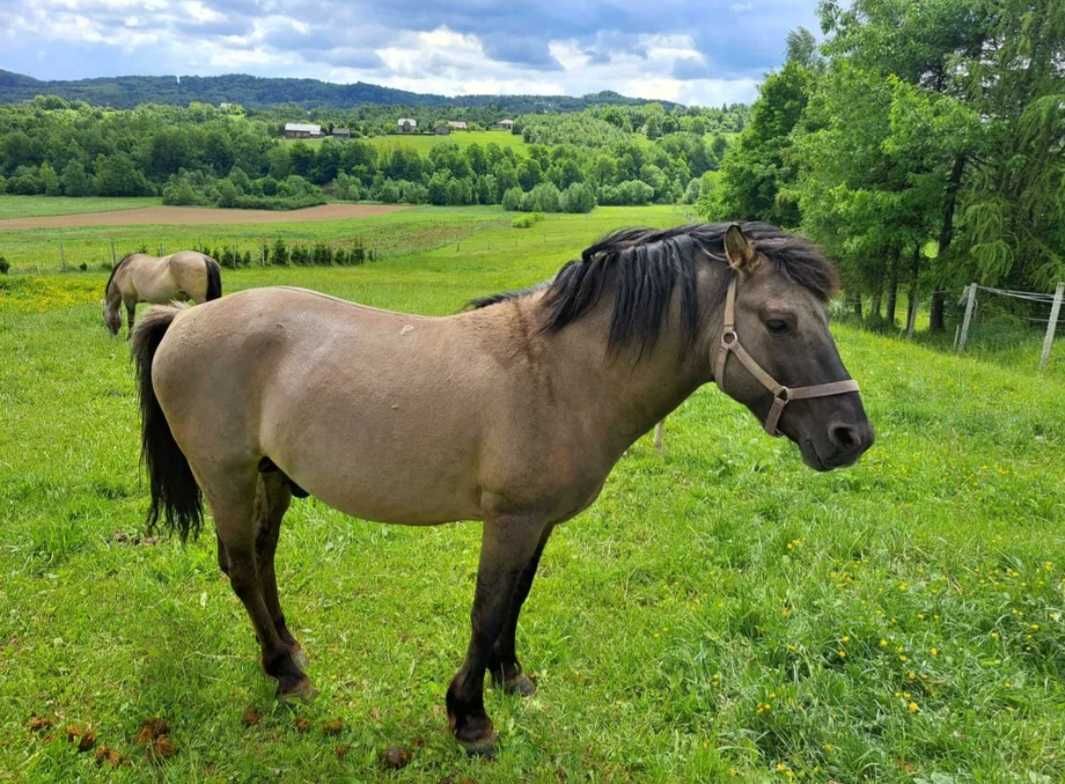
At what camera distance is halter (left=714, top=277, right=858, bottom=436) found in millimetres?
2332

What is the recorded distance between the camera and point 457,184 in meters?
76.6

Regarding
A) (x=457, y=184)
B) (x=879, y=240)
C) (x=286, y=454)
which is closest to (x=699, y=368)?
(x=286, y=454)

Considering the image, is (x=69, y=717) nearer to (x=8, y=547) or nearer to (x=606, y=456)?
(x=8, y=547)

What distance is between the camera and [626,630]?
12.3ft

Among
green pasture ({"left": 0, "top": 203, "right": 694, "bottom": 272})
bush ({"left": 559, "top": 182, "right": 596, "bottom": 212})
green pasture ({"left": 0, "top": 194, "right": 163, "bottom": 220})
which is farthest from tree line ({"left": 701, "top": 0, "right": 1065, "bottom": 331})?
bush ({"left": 559, "top": 182, "right": 596, "bottom": 212})

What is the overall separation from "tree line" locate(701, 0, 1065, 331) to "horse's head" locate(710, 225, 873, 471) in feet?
46.7

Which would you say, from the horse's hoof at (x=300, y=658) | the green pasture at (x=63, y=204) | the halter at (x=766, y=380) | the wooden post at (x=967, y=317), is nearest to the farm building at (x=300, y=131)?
the green pasture at (x=63, y=204)

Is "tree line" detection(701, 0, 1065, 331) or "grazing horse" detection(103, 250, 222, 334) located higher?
"tree line" detection(701, 0, 1065, 331)

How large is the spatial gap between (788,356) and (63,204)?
67.3 m

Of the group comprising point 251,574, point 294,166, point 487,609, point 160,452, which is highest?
point 294,166

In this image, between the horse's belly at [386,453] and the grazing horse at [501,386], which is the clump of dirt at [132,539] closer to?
the grazing horse at [501,386]

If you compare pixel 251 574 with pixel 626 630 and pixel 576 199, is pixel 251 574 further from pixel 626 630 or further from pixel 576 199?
pixel 576 199

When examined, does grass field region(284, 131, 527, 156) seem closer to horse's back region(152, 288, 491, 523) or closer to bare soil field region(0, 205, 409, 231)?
bare soil field region(0, 205, 409, 231)

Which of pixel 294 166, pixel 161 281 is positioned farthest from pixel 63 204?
pixel 161 281
